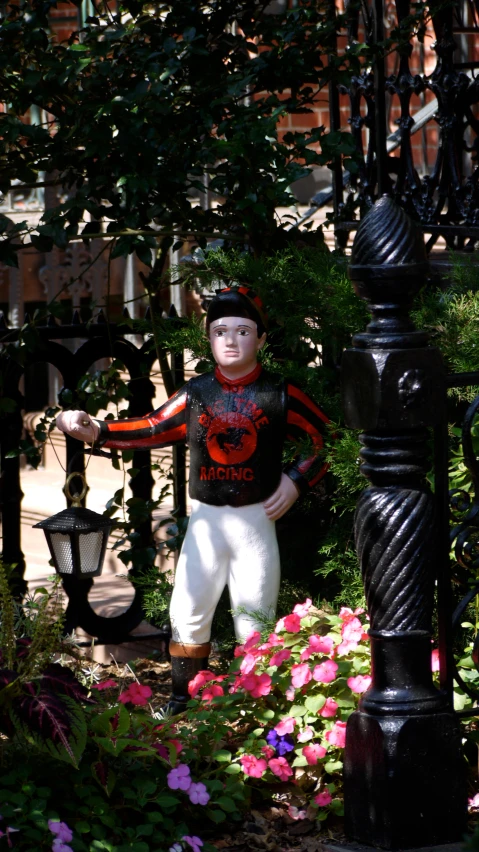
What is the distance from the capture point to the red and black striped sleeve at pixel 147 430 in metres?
4.16

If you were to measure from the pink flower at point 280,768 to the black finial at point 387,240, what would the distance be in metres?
1.35

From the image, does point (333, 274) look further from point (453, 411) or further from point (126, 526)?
point (126, 526)

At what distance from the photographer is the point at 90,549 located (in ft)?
14.1

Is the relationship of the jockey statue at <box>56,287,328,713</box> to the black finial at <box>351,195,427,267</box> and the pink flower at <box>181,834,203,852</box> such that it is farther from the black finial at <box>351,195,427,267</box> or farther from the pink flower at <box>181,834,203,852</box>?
the black finial at <box>351,195,427,267</box>

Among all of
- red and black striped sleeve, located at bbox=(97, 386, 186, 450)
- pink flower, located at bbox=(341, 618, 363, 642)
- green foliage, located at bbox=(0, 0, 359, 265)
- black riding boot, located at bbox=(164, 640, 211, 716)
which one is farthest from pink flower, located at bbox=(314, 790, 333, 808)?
green foliage, located at bbox=(0, 0, 359, 265)

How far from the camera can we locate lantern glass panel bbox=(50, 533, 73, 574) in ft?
14.0

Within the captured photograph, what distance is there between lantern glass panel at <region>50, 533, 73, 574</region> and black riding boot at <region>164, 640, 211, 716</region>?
0.53 metres

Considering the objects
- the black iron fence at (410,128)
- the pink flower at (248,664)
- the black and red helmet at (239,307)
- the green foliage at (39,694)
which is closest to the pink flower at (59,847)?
the green foliage at (39,694)

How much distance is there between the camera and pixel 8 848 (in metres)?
2.79

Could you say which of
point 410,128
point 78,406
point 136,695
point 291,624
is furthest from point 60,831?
point 410,128

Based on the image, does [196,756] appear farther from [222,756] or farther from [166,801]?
[166,801]

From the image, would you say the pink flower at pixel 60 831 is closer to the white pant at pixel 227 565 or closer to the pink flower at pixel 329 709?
the pink flower at pixel 329 709

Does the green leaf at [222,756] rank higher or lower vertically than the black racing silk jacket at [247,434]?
lower

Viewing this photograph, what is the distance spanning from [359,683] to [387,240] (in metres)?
1.21
